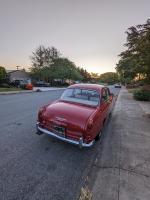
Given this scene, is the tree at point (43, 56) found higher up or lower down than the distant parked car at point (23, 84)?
higher up

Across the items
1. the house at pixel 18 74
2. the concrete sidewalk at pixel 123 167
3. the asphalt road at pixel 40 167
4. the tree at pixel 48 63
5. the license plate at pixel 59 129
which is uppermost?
the tree at pixel 48 63

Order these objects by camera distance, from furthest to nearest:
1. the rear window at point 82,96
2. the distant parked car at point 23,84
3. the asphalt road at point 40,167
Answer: the distant parked car at point 23,84 < the rear window at point 82,96 < the asphalt road at point 40,167

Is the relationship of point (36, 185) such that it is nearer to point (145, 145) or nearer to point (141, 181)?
point (141, 181)

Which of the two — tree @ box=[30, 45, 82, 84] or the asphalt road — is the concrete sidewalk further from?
tree @ box=[30, 45, 82, 84]

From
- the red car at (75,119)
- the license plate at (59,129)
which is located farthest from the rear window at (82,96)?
the license plate at (59,129)

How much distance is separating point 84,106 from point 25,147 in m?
2.03

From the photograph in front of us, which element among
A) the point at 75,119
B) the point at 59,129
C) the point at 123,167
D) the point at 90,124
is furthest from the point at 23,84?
the point at 123,167

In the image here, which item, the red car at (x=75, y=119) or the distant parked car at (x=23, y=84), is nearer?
the red car at (x=75, y=119)

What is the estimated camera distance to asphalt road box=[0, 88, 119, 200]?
9.03 ft

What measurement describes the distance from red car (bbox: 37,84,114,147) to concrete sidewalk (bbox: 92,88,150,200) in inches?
24.3

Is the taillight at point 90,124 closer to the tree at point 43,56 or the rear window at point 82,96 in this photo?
the rear window at point 82,96

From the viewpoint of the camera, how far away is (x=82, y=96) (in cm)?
557

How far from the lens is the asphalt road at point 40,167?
275cm

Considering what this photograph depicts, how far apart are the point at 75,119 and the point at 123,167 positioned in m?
1.55
